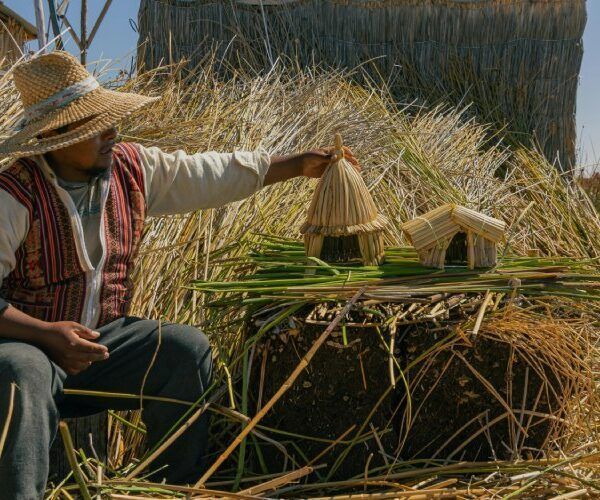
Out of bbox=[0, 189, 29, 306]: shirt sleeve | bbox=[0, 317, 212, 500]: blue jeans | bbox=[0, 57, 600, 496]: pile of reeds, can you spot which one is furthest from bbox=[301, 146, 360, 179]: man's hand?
bbox=[0, 189, 29, 306]: shirt sleeve

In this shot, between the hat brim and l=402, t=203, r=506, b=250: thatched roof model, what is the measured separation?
839mm

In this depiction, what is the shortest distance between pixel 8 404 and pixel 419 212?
259 centimetres

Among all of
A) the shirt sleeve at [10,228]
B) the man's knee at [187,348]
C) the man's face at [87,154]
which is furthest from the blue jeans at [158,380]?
the man's face at [87,154]

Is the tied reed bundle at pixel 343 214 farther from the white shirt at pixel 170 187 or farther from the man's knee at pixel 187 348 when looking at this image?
the man's knee at pixel 187 348

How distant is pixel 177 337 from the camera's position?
221 centimetres

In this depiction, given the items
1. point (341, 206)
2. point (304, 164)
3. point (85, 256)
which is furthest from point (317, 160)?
point (85, 256)

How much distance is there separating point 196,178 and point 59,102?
445 millimetres

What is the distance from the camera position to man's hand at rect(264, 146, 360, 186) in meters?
2.49

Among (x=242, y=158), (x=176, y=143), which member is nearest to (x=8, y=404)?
(x=242, y=158)

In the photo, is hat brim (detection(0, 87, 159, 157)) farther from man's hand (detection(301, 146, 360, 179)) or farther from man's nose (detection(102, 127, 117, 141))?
man's hand (detection(301, 146, 360, 179))

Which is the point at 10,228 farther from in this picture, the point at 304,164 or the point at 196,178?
the point at 304,164

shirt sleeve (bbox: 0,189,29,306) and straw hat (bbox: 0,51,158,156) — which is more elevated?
straw hat (bbox: 0,51,158,156)

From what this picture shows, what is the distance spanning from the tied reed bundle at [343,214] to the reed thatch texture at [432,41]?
4.71 meters

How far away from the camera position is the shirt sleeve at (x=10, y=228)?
2053mm
